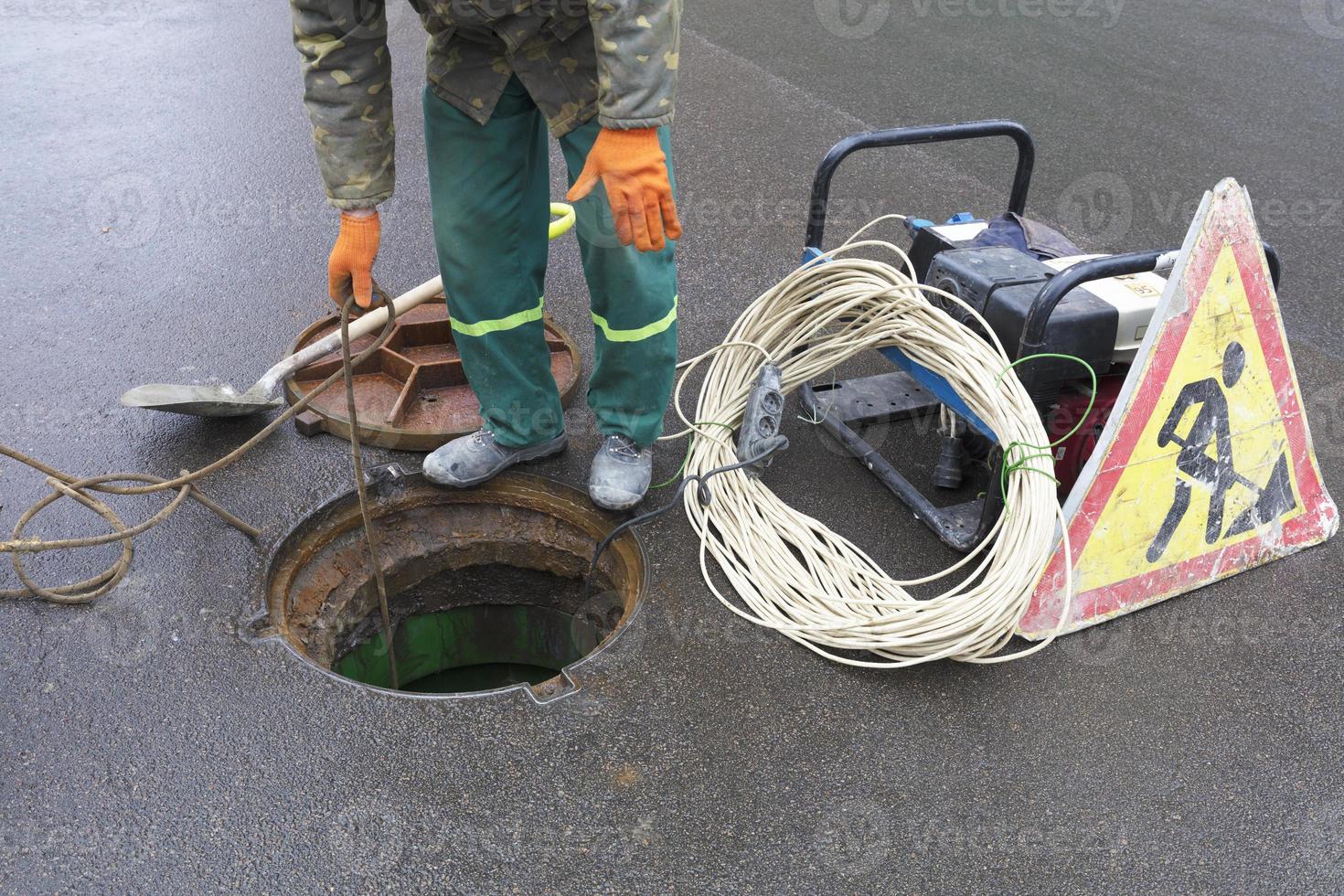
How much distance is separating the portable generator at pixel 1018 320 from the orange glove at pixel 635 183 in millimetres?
770

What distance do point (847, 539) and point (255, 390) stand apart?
1.86 meters

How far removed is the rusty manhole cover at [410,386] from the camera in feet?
10.4

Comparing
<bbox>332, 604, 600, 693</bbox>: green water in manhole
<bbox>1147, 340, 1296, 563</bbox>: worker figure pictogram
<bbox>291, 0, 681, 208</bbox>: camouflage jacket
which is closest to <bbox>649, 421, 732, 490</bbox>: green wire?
<bbox>332, 604, 600, 693</bbox>: green water in manhole

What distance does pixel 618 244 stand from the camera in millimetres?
2598

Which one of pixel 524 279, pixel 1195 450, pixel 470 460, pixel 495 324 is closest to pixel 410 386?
pixel 470 460

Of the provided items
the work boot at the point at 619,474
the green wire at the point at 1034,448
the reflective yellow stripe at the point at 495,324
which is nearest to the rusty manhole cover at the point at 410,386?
the reflective yellow stripe at the point at 495,324

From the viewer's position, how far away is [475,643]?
3416 millimetres

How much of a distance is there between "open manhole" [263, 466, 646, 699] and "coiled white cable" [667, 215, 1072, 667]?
33 cm

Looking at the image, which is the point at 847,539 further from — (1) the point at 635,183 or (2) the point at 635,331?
(1) the point at 635,183

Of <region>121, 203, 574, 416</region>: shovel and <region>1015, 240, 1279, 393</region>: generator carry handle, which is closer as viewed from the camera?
<region>1015, 240, 1279, 393</region>: generator carry handle

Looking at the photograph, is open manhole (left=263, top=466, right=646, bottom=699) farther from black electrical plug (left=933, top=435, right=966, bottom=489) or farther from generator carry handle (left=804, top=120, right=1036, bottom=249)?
generator carry handle (left=804, top=120, right=1036, bottom=249)

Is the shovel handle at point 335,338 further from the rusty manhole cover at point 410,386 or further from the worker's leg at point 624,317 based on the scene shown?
the worker's leg at point 624,317

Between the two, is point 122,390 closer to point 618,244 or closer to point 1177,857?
point 618,244

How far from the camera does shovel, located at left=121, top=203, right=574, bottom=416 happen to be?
3.04 meters
